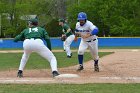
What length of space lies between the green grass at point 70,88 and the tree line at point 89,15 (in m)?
38.3

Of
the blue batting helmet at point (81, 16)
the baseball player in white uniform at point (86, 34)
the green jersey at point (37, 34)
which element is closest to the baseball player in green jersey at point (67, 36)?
the baseball player in white uniform at point (86, 34)

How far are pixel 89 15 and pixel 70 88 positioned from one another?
1810 inches

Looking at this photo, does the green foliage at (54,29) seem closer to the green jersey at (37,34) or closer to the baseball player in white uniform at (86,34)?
the baseball player in white uniform at (86,34)

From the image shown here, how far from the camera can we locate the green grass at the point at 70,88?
9039 millimetres

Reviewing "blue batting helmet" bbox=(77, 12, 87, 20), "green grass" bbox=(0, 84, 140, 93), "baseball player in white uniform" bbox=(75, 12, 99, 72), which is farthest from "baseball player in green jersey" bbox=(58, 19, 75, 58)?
"green grass" bbox=(0, 84, 140, 93)

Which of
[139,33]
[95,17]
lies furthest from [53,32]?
[139,33]

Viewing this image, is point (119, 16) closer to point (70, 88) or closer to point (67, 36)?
point (67, 36)

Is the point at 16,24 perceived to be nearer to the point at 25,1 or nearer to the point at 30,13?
the point at 30,13

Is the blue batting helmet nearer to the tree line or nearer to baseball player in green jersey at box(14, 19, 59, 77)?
baseball player in green jersey at box(14, 19, 59, 77)

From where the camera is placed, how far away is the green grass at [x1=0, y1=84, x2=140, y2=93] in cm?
904

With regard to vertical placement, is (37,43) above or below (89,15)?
above

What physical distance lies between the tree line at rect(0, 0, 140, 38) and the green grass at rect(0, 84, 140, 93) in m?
38.3

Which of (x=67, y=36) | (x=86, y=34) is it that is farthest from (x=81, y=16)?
(x=67, y=36)

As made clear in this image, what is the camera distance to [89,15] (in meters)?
55.1
